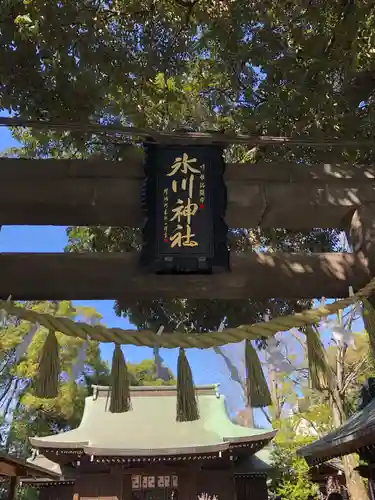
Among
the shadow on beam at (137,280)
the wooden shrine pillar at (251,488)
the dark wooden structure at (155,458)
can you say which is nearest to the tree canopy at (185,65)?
the shadow on beam at (137,280)

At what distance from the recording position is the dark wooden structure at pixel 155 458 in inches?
431

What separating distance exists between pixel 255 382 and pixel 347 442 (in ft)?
12.9

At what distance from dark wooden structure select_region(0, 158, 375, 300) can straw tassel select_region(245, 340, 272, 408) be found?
347 mm

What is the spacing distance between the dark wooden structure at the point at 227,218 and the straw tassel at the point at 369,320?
6.7 inches

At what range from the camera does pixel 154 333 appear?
2131 millimetres

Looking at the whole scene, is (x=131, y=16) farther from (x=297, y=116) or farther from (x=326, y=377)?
(x=326, y=377)

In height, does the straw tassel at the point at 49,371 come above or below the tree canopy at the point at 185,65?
below

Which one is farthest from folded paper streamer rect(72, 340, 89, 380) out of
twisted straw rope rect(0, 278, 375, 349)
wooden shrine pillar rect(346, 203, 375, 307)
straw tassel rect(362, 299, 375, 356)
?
wooden shrine pillar rect(346, 203, 375, 307)

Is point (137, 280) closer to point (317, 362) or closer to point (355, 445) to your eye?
point (317, 362)

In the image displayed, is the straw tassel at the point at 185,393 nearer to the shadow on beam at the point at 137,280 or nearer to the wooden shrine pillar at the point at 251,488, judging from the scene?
the shadow on beam at the point at 137,280

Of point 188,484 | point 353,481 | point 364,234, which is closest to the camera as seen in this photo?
point 364,234

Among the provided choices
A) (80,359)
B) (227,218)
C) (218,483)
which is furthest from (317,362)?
(218,483)

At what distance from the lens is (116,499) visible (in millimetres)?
11367

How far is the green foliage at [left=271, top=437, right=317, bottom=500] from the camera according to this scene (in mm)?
11523
